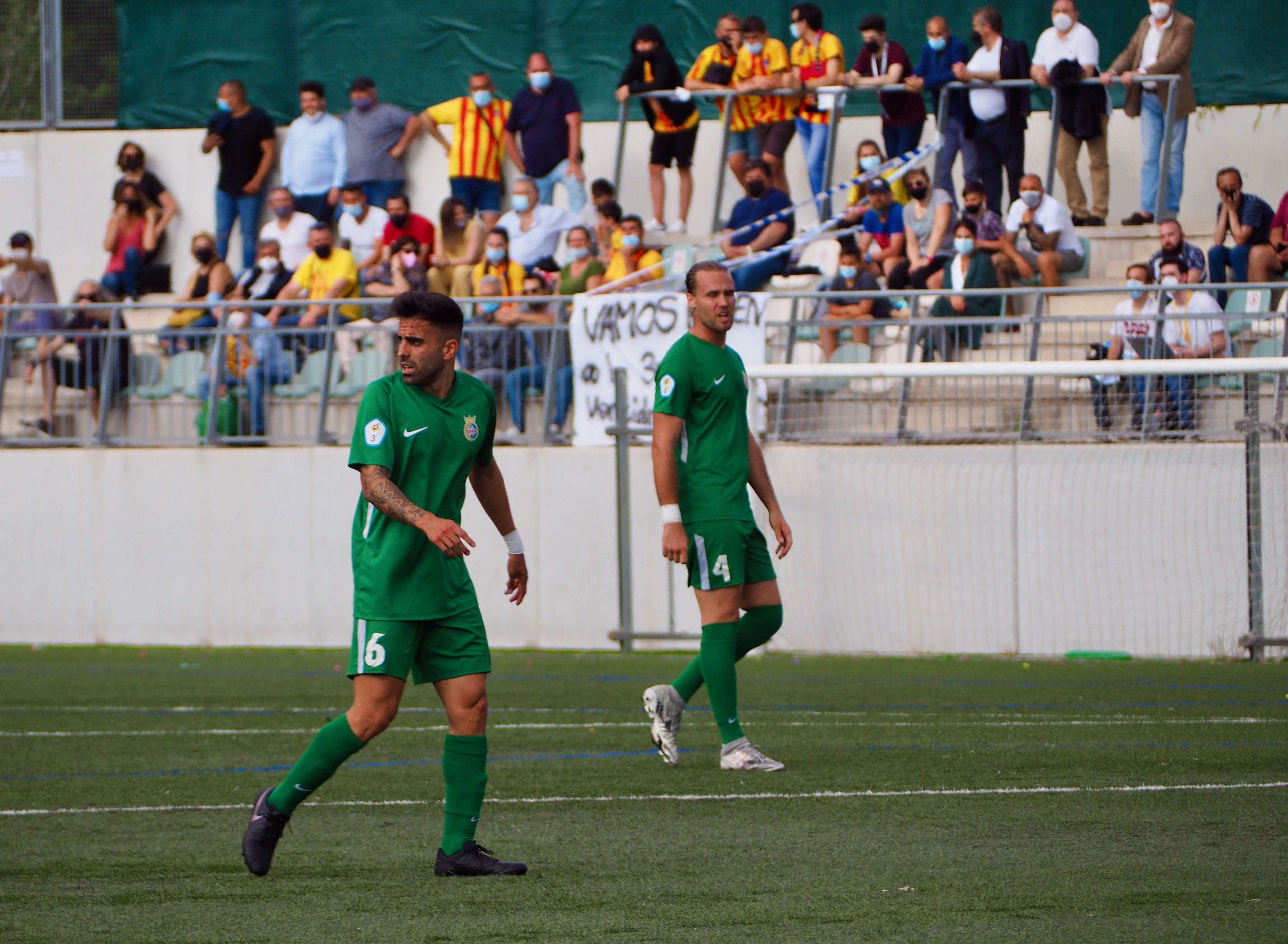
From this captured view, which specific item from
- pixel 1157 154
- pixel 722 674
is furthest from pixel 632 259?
pixel 722 674

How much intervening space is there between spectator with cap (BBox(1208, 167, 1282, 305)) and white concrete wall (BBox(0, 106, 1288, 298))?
63.8 inches

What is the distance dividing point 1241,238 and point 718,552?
9437mm

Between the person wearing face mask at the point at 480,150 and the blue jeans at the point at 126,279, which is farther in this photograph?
the blue jeans at the point at 126,279

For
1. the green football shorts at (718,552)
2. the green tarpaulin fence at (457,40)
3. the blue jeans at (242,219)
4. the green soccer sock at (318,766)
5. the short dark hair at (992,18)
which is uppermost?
the green tarpaulin fence at (457,40)

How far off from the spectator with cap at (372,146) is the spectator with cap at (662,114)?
310cm

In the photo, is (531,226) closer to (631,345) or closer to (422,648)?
(631,345)

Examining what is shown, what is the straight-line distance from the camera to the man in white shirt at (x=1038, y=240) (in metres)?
16.5

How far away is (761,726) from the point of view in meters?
10.1

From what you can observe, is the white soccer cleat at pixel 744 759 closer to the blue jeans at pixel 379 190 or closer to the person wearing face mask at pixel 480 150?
the person wearing face mask at pixel 480 150

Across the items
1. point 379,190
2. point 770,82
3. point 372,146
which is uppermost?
point 770,82

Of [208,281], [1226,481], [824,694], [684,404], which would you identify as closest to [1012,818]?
[684,404]

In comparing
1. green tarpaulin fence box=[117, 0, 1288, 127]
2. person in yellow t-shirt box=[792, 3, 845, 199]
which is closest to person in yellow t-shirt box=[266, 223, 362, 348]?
person in yellow t-shirt box=[792, 3, 845, 199]

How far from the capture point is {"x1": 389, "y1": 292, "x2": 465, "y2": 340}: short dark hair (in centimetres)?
593

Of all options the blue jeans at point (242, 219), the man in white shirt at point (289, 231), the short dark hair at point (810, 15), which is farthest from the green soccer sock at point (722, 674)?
the blue jeans at point (242, 219)
